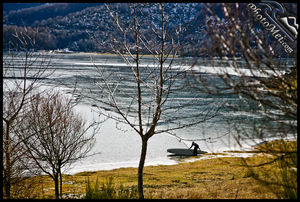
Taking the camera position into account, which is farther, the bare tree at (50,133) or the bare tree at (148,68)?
the bare tree at (50,133)

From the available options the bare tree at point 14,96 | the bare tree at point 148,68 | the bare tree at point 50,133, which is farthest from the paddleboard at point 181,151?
the bare tree at point 148,68

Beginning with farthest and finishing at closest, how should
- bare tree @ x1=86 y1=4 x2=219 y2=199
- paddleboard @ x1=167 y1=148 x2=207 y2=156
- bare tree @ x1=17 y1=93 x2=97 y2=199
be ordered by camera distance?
paddleboard @ x1=167 y1=148 x2=207 y2=156 < bare tree @ x1=17 y1=93 x2=97 y2=199 < bare tree @ x1=86 y1=4 x2=219 y2=199

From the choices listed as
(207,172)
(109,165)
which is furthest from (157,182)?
(109,165)

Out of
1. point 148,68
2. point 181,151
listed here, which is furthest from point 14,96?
point 181,151

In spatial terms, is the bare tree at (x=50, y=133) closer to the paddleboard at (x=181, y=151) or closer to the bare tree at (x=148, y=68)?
the bare tree at (x=148, y=68)

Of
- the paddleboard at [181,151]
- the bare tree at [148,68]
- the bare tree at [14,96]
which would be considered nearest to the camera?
the bare tree at [148,68]

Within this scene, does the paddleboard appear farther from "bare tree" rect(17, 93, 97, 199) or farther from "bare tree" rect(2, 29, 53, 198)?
"bare tree" rect(2, 29, 53, 198)

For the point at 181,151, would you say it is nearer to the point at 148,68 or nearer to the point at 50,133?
the point at 50,133

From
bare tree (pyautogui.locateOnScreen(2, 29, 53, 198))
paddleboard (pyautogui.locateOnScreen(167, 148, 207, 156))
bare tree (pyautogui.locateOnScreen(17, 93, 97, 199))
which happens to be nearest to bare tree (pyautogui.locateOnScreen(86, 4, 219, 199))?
bare tree (pyautogui.locateOnScreen(2, 29, 53, 198))

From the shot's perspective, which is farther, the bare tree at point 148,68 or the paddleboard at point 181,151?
the paddleboard at point 181,151

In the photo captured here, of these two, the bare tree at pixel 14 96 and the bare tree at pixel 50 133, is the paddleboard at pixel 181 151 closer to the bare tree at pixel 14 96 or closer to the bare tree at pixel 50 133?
the bare tree at pixel 50 133

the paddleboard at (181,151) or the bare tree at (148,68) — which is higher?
the bare tree at (148,68)

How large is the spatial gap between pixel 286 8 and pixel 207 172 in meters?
24.9

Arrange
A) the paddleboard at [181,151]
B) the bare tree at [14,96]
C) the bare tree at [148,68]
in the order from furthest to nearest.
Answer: the paddleboard at [181,151] < the bare tree at [14,96] < the bare tree at [148,68]
